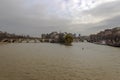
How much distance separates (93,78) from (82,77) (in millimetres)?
1075

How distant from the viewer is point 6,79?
1659cm

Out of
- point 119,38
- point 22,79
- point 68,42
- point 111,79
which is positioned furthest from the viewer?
point 119,38

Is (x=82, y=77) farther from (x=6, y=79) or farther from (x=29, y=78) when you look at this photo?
(x=6, y=79)

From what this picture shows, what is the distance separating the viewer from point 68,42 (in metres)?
100

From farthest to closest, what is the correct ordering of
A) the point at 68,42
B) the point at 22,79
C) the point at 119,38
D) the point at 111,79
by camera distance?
the point at 119,38
the point at 68,42
the point at 111,79
the point at 22,79

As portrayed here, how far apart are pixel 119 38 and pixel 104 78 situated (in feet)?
339

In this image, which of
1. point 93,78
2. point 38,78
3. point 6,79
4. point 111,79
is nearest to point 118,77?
point 111,79

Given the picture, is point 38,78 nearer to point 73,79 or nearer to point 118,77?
point 73,79

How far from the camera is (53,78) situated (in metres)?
17.2

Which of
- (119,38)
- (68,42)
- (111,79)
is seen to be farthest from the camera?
(119,38)

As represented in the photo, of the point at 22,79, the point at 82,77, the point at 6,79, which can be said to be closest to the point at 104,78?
the point at 82,77

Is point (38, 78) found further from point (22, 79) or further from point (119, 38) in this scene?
point (119, 38)

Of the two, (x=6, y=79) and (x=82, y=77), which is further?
(x=82, y=77)

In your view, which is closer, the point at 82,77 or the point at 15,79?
the point at 15,79
